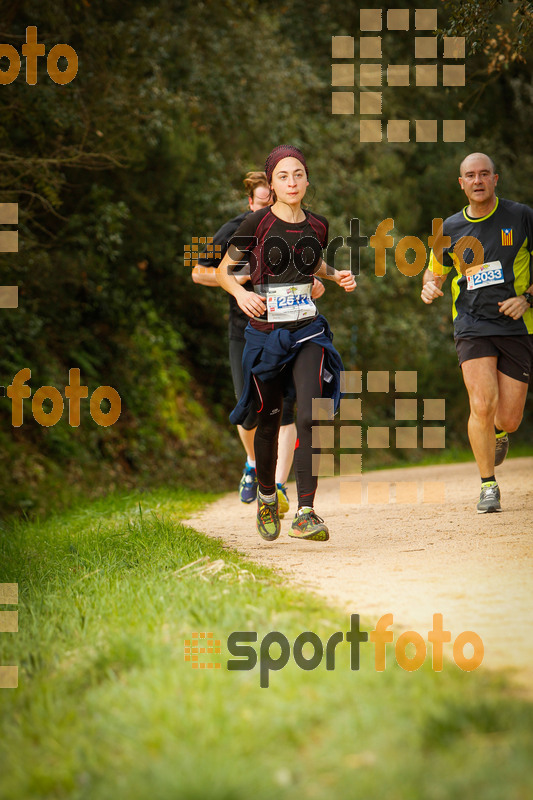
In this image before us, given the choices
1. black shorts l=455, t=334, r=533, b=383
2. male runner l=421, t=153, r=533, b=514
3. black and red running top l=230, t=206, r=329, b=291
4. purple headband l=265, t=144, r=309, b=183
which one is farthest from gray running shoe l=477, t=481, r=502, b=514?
purple headband l=265, t=144, r=309, b=183

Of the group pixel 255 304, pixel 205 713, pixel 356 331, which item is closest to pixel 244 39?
pixel 356 331

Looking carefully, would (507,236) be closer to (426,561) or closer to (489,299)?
(489,299)

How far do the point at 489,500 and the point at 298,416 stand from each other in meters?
1.81

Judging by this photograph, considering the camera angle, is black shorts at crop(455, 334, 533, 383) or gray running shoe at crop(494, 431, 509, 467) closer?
black shorts at crop(455, 334, 533, 383)

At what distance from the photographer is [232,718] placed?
2.65m

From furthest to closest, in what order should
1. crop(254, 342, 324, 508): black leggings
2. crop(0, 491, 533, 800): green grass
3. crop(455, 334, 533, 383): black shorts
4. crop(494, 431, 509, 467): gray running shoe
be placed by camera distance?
1. crop(494, 431, 509, 467): gray running shoe
2. crop(455, 334, 533, 383): black shorts
3. crop(254, 342, 324, 508): black leggings
4. crop(0, 491, 533, 800): green grass

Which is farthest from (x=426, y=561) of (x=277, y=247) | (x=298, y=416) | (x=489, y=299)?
(x=489, y=299)

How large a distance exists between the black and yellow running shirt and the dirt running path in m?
1.38

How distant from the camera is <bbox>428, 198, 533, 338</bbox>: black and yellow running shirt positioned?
259 inches

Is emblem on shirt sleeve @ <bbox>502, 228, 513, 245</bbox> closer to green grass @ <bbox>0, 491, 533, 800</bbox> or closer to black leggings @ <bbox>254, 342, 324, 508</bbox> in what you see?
black leggings @ <bbox>254, 342, 324, 508</bbox>

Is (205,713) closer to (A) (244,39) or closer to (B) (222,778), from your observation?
(B) (222,778)

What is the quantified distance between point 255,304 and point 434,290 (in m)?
1.74

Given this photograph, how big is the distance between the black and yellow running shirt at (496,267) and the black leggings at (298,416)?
166 cm

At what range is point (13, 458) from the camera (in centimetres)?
1130
